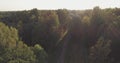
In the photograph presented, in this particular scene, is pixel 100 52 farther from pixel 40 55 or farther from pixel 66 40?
pixel 66 40

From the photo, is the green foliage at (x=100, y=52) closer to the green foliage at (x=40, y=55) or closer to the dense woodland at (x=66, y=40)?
the dense woodland at (x=66, y=40)

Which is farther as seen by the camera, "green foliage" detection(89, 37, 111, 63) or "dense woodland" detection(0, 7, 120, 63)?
"green foliage" detection(89, 37, 111, 63)

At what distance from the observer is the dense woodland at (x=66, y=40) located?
51891mm

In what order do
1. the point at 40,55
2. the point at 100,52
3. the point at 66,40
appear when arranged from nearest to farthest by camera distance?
1. the point at 100,52
2. the point at 40,55
3. the point at 66,40

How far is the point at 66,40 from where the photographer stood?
74.1m

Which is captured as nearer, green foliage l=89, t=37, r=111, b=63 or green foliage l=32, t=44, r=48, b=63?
green foliage l=89, t=37, r=111, b=63

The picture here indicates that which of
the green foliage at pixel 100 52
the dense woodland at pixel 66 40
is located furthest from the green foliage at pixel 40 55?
the green foliage at pixel 100 52

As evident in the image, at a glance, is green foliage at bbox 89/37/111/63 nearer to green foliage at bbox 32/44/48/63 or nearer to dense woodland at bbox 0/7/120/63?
dense woodland at bbox 0/7/120/63

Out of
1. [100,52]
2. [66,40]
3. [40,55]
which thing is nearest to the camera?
[100,52]

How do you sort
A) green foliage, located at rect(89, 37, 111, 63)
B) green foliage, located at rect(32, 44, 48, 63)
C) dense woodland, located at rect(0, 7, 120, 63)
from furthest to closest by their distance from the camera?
1. green foliage, located at rect(32, 44, 48, 63)
2. green foliage, located at rect(89, 37, 111, 63)
3. dense woodland, located at rect(0, 7, 120, 63)

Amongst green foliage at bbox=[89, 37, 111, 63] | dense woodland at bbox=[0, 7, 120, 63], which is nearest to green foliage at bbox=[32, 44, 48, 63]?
dense woodland at bbox=[0, 7, 120, 63]

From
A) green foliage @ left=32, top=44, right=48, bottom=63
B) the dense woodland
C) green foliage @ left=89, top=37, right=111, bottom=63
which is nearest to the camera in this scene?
the dense woodland

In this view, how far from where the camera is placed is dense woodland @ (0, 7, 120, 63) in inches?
2043

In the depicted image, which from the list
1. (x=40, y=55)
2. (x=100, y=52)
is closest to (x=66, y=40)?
(x=40, y=55)
